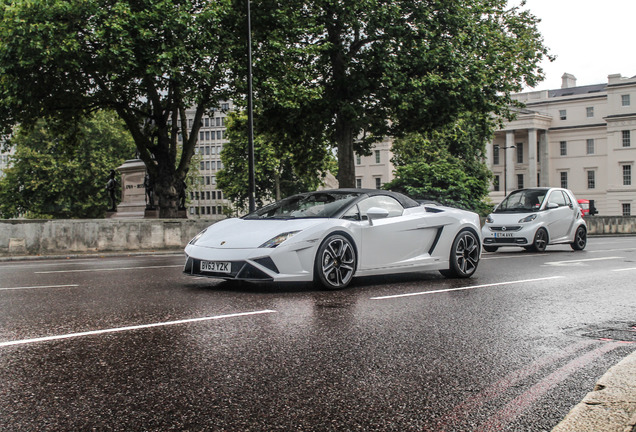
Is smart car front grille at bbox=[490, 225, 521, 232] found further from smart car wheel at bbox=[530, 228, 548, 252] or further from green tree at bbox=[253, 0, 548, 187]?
green tree at bbox=[253, 0, 548, 187]

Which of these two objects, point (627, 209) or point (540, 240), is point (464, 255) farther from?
point (627, 209)

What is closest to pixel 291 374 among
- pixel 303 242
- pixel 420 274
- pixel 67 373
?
pixel 67 373

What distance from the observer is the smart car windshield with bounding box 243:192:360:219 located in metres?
9.46

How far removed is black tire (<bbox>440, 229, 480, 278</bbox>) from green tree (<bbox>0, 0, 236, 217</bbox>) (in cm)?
1620

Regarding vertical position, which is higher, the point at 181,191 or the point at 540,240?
the point at 181,191

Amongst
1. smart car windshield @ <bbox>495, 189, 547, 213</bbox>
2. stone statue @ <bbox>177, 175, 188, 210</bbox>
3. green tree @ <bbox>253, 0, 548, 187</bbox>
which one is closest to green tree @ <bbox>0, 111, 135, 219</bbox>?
stone statue @ <bbox>177, 175, 188, 210</bbox>

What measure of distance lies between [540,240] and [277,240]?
12.1 m

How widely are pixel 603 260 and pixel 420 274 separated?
18.5ft

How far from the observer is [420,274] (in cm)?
1158

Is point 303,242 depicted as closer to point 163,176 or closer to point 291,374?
point 291,374

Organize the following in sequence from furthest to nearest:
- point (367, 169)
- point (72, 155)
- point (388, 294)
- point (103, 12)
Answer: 1. point (367, 169)
2. point (72, 155)
3. point (103, 12)
4. point (388, 294)

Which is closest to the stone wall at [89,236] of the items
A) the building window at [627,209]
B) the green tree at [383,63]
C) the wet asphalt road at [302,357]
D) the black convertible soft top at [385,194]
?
the green tree at [383,63]

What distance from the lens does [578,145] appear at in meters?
97.6

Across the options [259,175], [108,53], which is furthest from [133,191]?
[259,175]
